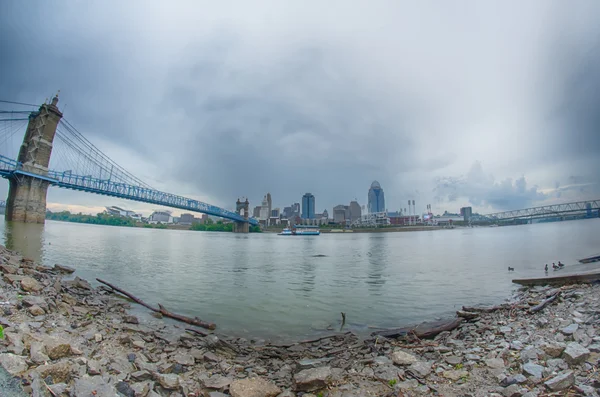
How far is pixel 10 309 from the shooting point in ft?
17.4

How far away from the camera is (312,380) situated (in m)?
4.11

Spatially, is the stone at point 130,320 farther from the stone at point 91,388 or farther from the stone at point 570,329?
the stone at point 570,329

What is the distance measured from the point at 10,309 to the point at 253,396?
510cm

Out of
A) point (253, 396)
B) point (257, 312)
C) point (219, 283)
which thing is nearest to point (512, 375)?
point (253, 396)

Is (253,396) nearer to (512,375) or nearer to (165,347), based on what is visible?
(165,347)

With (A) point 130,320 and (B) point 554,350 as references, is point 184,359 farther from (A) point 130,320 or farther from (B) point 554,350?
(B) point 554,350

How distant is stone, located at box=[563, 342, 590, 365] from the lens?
3.80 metres

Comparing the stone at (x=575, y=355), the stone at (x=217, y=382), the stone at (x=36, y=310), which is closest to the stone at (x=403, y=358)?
the stone at (x=575, y=355)

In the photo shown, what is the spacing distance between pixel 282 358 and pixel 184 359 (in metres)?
1.86

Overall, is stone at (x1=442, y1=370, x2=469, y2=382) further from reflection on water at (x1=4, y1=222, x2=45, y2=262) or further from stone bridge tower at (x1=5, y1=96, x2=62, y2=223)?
stone bridge tower at (x1=5, y1=96, x2=62, y2=223)

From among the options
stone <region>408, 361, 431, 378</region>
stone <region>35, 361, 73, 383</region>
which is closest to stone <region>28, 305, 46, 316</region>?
stone <region>35, 361, 73, 383</region>

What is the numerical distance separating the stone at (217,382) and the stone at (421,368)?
2884 mm

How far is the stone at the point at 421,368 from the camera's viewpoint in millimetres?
4319

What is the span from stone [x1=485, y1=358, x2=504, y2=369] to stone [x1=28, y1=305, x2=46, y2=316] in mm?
8319
